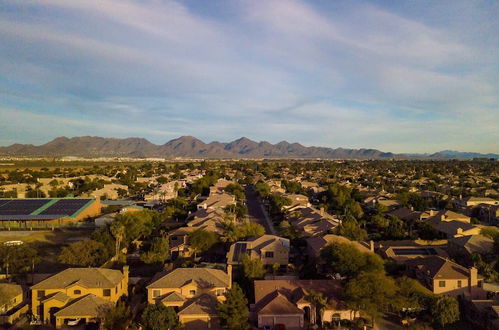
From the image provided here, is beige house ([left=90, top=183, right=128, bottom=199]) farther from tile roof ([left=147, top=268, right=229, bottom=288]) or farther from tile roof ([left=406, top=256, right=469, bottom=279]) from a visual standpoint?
tile roof ([left=406, top=256, right=469, bottom=279])

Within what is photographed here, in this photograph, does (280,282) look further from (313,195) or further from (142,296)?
(313,195)

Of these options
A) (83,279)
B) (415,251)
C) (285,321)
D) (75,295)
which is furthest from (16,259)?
(415,251)

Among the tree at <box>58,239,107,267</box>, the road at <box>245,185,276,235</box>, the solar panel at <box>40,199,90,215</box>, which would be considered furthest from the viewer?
the solar panel at <box>40,199,90,215</box>

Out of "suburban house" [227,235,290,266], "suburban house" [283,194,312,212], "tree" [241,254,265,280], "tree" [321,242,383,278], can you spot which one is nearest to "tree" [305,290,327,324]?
"tree" [321,242,383,278]

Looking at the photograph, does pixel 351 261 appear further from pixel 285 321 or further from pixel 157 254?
pixel 157 254

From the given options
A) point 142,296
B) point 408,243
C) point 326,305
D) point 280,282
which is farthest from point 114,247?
point 408,243

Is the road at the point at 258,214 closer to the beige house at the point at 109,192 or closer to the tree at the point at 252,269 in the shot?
the tree at the point at 252,269
